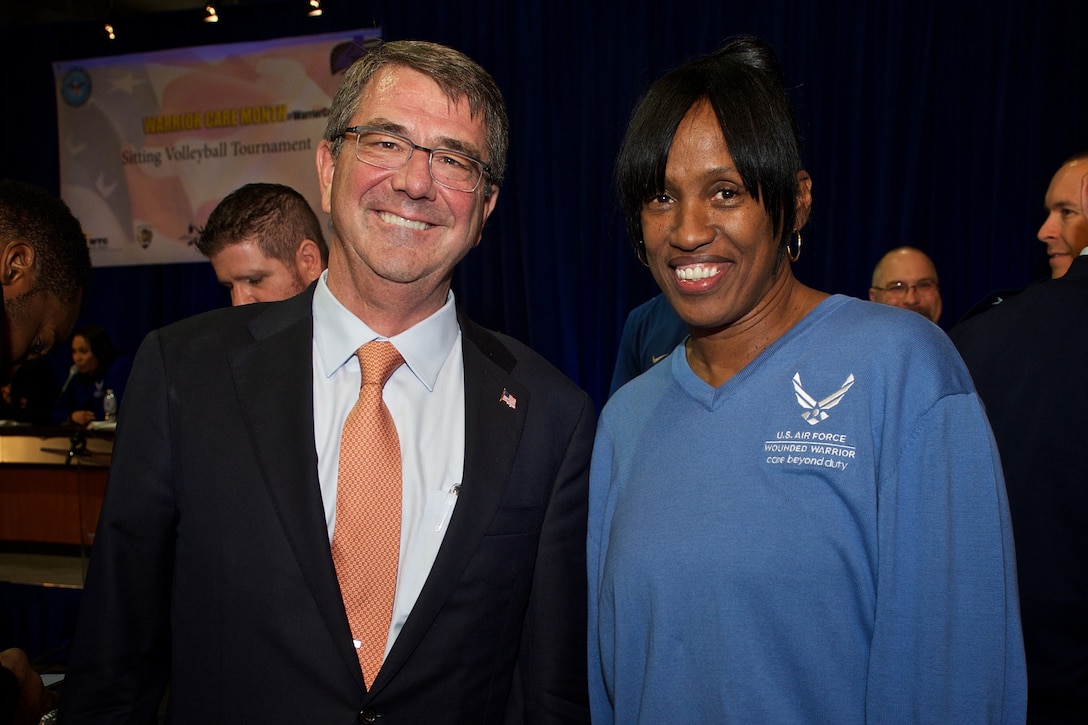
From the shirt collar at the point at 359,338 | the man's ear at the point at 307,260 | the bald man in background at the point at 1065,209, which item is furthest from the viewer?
the bald man in background at the point at 1065,209

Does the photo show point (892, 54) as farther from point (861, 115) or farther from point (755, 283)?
point (755, 283)

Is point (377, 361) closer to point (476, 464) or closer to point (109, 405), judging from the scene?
point (476, 464)

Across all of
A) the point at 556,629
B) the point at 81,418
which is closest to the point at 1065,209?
the point at 556,629

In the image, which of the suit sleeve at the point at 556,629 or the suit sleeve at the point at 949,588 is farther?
the suit sleeve at the point at 556,629

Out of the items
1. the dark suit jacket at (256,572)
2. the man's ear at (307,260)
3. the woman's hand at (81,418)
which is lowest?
the woman's hand at (81,418)

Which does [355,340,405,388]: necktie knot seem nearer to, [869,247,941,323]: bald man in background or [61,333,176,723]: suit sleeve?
[61,333,176,723]: suit sleeve

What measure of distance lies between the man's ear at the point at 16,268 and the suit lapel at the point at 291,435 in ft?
2.14

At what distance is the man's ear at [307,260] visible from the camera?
2596 millimetres

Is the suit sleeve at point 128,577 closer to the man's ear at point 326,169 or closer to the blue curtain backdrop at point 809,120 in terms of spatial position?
the man's ear at point 326,169

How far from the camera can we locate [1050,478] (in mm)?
1651

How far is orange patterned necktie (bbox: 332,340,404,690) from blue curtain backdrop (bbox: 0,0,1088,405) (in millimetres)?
3880

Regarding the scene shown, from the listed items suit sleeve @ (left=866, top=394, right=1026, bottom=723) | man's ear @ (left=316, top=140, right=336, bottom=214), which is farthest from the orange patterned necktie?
suit sleeve @ (left=866, top=394, right=1026, bottom=723)

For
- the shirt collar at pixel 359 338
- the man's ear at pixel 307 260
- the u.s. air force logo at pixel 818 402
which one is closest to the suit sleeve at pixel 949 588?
the u.s. air force logo at pixel 818 402

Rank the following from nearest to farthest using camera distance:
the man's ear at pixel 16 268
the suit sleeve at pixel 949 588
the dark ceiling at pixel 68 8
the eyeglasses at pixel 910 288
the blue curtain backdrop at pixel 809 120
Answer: the suit sleeve at pixel 949 588 < the man's ear at pixel 16 268 < the eyeglasses at pixel 910 288 < the blue curtain backdrop at pixel 809 120 < the dark ceiling at pixel 68 8
